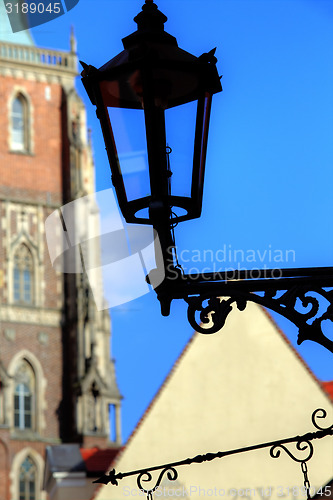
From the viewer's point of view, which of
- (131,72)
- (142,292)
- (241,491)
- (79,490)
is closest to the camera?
(131,72)

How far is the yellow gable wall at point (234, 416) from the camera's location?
12.7 meters

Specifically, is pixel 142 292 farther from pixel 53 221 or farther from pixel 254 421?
pixel 53 221

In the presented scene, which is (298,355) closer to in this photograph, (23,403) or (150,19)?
(150,19)

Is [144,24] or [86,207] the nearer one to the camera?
[144,24]

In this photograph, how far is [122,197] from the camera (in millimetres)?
3773

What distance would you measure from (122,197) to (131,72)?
16.6 inches

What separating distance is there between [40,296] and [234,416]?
2403 cm

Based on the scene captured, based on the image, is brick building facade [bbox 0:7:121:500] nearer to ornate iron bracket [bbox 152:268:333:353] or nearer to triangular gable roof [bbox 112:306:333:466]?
triangular gable roof [bbox 112:306:333:466]

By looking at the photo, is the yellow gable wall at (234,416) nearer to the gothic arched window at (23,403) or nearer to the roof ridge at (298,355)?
the roof ridge at (298,355)

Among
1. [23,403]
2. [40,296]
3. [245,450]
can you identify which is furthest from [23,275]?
[245,450]

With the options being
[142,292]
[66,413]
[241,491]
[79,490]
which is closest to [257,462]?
[241,491]

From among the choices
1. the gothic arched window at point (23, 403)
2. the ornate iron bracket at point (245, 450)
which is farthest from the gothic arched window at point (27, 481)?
the ornate iron bracket at point (245, 450)

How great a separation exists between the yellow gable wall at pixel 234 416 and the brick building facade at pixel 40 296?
2103 centimetres

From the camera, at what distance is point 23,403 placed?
35.4 meters
